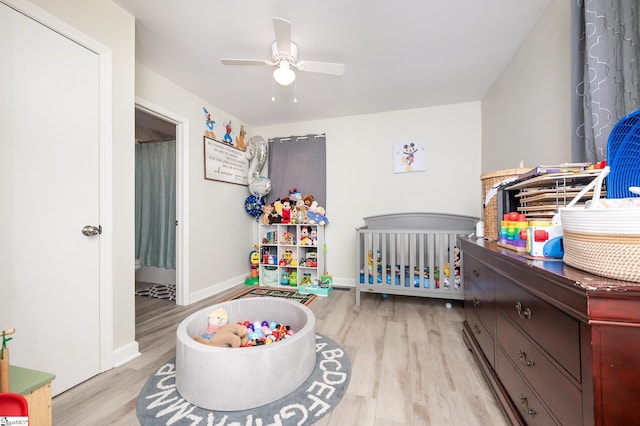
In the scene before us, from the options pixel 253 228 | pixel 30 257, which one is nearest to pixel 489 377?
pixel 30 257

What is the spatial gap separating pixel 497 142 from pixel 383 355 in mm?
2288

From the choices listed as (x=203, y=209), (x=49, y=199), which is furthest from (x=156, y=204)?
(x=49, y=199)

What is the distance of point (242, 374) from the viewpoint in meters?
1.17

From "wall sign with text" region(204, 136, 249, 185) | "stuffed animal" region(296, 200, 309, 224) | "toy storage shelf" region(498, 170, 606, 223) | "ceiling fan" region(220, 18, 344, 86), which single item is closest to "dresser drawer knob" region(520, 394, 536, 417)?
"toy storage shelf" region(498, 170, 606, 223)

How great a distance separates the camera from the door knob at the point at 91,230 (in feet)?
4.70

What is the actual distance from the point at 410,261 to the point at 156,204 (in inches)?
141

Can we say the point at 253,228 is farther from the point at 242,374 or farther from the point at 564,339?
the point at 564,339

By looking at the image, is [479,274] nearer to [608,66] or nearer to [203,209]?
[608,66]

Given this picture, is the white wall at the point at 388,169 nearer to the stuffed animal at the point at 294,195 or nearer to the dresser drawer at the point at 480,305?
the stuffed animal at the point at 294,195

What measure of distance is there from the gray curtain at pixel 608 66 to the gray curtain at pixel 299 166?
2612mm

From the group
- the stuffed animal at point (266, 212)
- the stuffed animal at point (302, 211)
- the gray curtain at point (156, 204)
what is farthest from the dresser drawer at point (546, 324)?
the gray curtain at point (156, 204)

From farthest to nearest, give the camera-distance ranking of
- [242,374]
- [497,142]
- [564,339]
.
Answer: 1. [497,142]
2. [242,374]
3. [564,339]

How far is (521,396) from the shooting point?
0.96 meters

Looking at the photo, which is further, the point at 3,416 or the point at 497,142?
the point at 497,142
